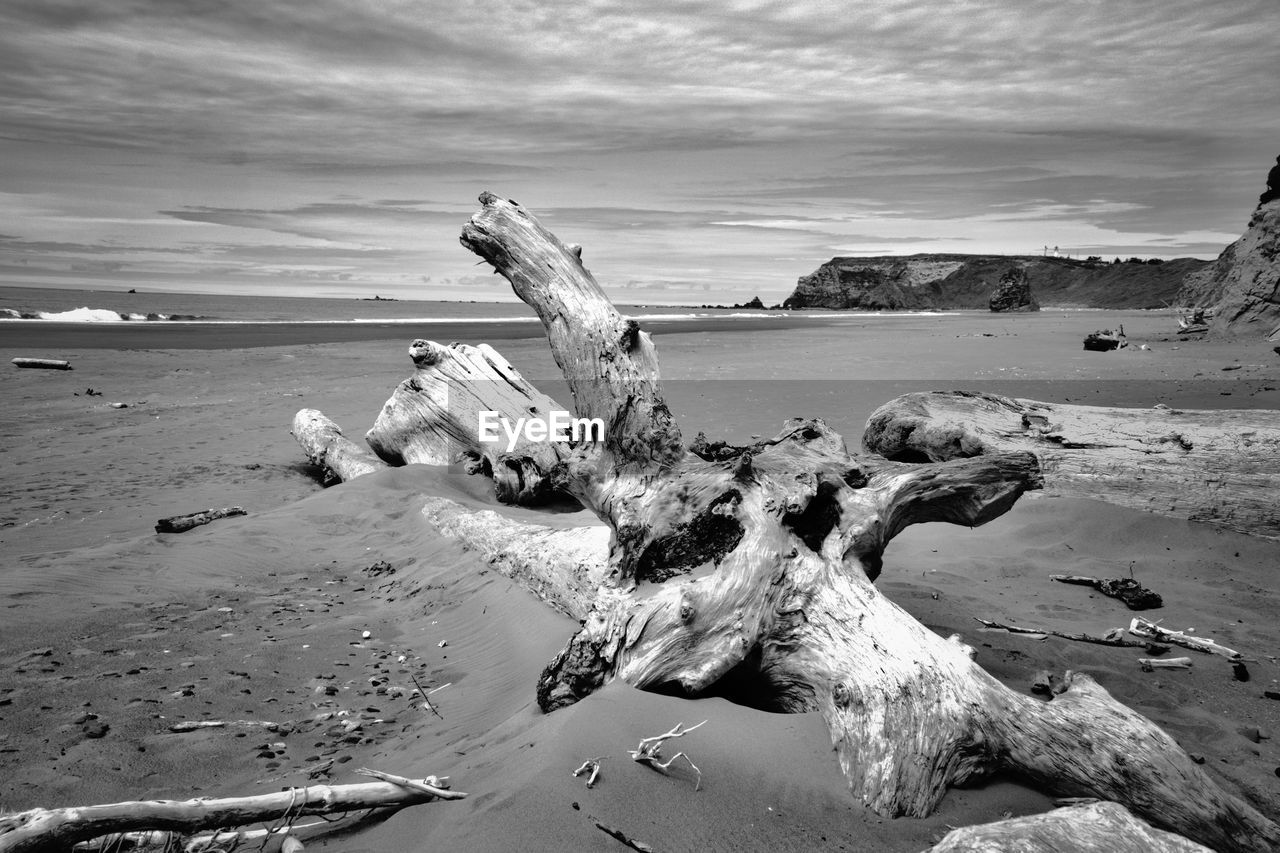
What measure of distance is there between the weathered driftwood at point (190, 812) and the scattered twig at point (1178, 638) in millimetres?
3558

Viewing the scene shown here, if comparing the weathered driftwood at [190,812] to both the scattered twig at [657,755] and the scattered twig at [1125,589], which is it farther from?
the scattered twig at [1125,589]

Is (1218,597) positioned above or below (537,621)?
above

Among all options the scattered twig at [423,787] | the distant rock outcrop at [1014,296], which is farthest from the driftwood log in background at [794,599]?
the distant rock outcrop at [1014,296]

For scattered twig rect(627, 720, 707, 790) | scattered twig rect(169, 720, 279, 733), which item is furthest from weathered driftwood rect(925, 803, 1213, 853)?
scattered twig rect(169, 720, 279, 733)

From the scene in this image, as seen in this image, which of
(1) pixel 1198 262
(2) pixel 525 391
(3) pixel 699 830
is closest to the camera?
(3) pixel 699 830

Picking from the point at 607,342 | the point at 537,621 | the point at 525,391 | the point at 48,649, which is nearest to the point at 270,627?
the point at 48,649

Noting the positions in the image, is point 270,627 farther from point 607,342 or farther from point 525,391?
point 525,391

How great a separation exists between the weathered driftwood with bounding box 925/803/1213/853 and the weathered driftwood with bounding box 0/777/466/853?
1.49 metres

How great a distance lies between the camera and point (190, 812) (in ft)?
6.81

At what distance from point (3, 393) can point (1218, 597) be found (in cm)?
1712

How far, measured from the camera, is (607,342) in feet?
13.9

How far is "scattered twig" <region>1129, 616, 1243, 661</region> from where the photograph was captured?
3.76 meters

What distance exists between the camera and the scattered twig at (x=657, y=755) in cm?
243

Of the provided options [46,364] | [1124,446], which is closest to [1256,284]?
[1124,446]
